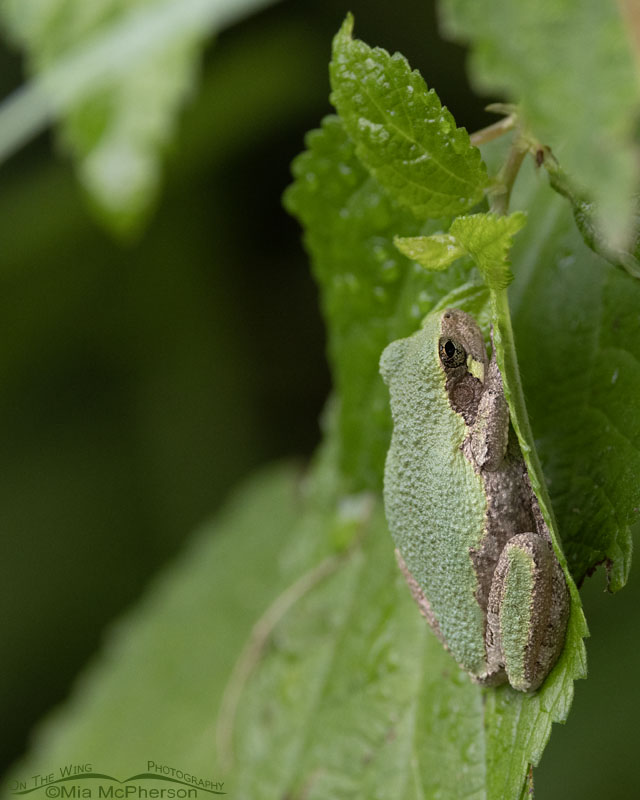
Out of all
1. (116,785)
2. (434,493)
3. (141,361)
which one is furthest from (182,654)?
(434,493)

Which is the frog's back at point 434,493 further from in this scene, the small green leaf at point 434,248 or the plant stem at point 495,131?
the plant stem at point 495,131

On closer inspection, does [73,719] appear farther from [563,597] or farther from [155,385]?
[563,597]

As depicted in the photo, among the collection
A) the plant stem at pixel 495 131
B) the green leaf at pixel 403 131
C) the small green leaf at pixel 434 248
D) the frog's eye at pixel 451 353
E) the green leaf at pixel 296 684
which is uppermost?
the green leaf at pixel 403 131

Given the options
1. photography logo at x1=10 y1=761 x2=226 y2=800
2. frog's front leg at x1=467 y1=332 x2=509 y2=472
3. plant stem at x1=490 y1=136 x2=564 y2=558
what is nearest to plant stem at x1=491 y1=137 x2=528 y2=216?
plant stem at x1=490 y1=136 x2=564 y2=558

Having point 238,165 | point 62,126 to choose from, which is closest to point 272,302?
point 238,165

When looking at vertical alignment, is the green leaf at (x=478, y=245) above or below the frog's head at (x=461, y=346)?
above

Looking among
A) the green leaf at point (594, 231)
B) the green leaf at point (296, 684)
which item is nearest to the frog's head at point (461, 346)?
the green leaf at point (594, 231)

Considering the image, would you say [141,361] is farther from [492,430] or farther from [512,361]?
[512,361]
